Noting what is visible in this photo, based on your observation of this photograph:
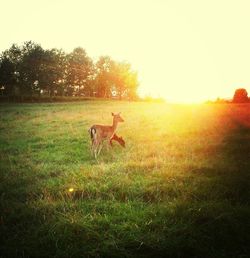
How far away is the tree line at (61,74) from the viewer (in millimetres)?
87188

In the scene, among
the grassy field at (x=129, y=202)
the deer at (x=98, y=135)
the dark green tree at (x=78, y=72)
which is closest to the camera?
the grassy field at (x=129, y=202)

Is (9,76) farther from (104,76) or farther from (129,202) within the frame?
(129,202)

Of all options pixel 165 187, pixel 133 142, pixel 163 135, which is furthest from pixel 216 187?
pixel 163 135

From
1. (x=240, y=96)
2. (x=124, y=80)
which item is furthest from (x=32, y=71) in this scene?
(x=240, y=96)

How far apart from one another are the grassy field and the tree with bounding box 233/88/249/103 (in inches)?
1808

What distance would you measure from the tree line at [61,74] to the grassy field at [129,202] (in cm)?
7168

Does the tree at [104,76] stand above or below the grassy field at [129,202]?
above

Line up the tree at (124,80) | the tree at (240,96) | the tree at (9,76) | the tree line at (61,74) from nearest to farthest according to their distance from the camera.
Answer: the tree at (240,96), the tree at (9,76), the tree line at (61,74), the tree at (124,80)

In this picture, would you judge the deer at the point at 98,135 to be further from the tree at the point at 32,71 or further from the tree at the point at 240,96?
the tree at the point at 32,71

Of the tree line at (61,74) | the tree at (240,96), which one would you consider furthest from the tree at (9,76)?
the tree at (240,96)

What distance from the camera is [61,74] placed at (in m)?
94.9

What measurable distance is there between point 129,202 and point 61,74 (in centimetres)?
9047

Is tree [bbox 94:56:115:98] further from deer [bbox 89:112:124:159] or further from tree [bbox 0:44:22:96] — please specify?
deer [bbox 89:112:124:159]

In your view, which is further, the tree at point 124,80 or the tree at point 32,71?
the tree at point 124,80
